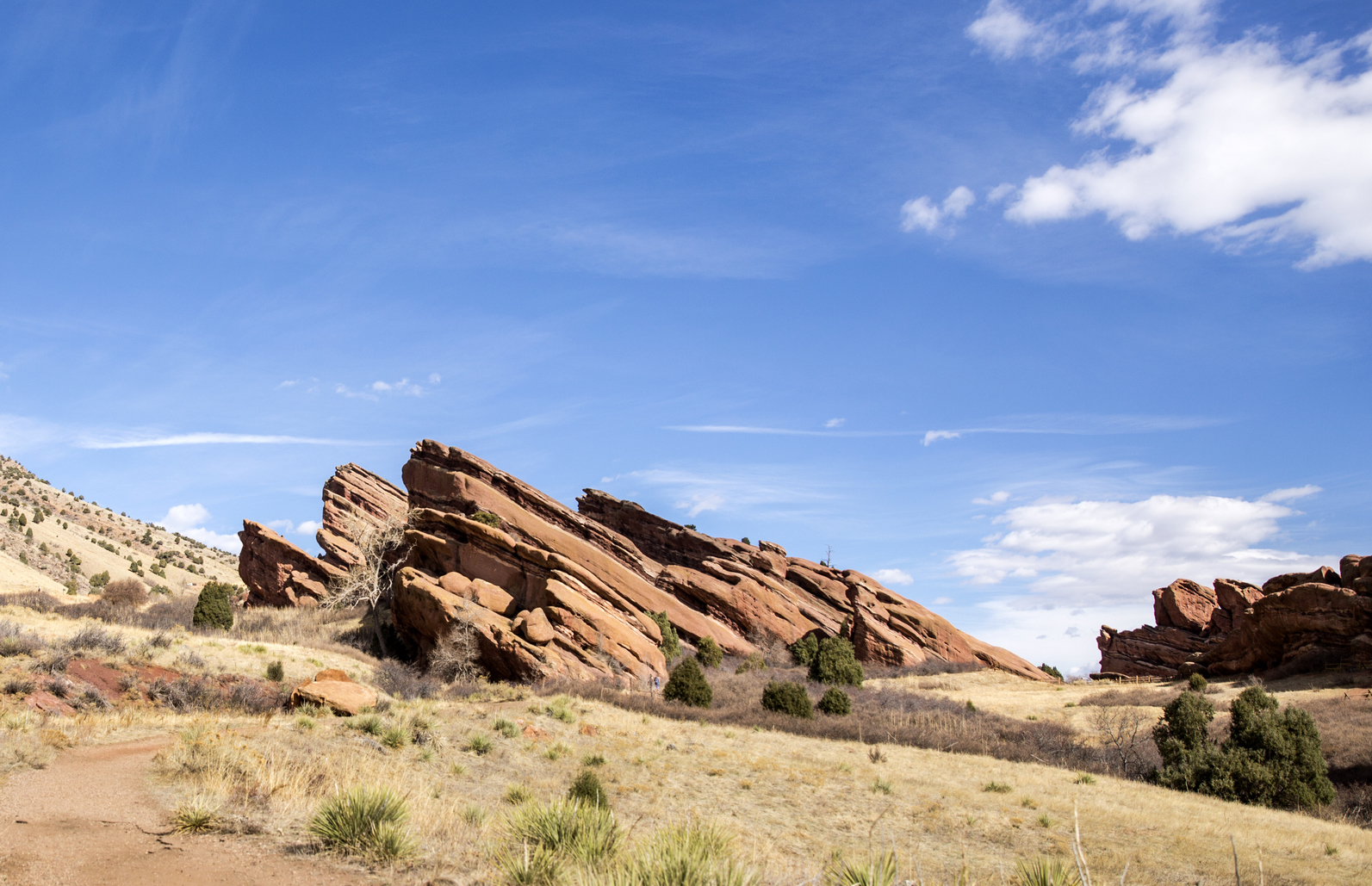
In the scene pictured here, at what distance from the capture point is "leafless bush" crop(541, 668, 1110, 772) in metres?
22.2

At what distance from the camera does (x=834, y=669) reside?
35.2m

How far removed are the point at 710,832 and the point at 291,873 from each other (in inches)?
153

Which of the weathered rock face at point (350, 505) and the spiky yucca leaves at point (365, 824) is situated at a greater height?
the weathered rock face at point (350, 505)

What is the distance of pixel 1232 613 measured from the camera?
155ft

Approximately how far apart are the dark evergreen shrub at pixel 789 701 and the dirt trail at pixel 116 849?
1900 cm

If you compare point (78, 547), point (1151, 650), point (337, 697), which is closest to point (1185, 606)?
point (1151, 650)

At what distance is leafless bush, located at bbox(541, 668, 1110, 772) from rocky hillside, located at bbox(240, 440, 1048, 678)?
3329 millimetres

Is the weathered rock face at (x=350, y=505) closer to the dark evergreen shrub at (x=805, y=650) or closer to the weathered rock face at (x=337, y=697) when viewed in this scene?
the dark evergreen shrub at (x=805, y=650)

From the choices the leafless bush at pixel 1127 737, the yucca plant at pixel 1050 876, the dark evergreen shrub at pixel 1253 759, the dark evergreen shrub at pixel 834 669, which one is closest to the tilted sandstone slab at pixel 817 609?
the dark evergreen shrub at pixel 834 669

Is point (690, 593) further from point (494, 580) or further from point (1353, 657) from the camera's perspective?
point (1353, 657)

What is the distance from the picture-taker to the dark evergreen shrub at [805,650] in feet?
138

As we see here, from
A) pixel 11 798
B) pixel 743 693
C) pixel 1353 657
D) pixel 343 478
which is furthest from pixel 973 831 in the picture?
pixel 343 478

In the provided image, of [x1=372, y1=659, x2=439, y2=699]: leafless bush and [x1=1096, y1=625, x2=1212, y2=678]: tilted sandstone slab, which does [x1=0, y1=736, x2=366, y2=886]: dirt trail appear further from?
[x1=1096, y1=625, x2=1212, y2=678]: tilted sandstone slab

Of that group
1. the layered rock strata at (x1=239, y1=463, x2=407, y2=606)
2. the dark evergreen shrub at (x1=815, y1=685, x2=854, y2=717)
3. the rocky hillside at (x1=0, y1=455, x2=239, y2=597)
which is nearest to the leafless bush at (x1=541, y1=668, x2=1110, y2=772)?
the dark evergreen shrub at (x1=815, y1=685, x2=854, y2=717)
